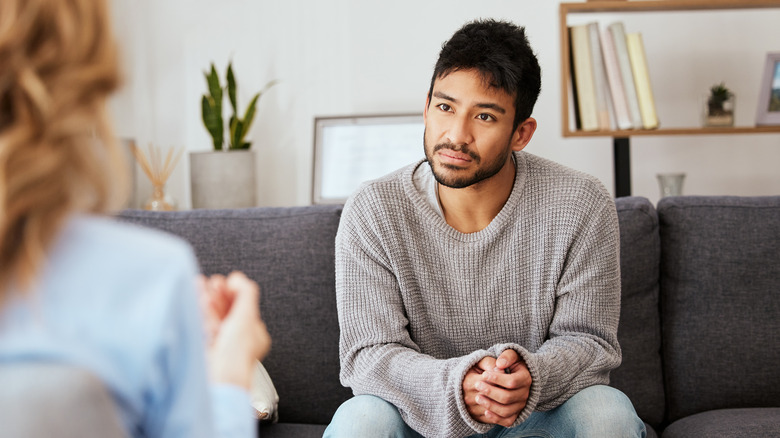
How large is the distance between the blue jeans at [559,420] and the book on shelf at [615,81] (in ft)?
3.84

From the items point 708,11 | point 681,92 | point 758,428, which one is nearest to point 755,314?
point 758,428

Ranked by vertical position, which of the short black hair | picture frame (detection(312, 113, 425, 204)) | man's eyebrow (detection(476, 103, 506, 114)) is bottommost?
picture frame (detection(312, 113, 425, 204))

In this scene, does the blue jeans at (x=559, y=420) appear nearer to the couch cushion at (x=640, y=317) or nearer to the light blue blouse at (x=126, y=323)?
the couch cushion at (x=640, y=317)

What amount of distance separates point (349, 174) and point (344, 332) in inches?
49.3

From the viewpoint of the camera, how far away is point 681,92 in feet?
9.11

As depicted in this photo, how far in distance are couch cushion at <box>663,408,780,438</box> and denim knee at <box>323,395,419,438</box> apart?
2.08 ft

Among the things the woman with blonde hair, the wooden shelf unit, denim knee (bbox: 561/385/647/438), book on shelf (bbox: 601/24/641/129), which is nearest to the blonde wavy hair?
the woman with blonde hair

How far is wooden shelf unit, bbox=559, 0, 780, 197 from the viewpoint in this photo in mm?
2389

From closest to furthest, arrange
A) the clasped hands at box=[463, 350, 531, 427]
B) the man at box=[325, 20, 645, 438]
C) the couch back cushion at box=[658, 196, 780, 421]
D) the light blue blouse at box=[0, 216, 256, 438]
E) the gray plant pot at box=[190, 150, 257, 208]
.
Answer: the light blue blouse at box=[0, 216, 256, 438]
the clasped hands at box=[463, 350, 531, 427]
the man at box=[325, 20, 645, 438]
the couch back cushion at box=[658, 196, 780, 421]
the gray plant pot at box=[190, 150, 257, 208]

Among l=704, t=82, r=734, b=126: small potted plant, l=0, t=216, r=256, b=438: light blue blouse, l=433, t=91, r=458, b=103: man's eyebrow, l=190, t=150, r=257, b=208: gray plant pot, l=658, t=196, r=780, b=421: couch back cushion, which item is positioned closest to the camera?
l=0, t=216, r=256, b=438: light blue blouse

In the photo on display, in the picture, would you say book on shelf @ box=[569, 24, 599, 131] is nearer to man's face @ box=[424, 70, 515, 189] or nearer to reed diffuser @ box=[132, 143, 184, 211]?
man's face @ box=[424, 70, 515, 189]

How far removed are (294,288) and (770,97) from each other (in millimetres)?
1667

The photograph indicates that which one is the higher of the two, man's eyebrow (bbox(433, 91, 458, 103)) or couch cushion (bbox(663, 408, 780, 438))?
man's eyebrow (bbox(433, 91, 458, 103))

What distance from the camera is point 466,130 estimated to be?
1627 millimetres
